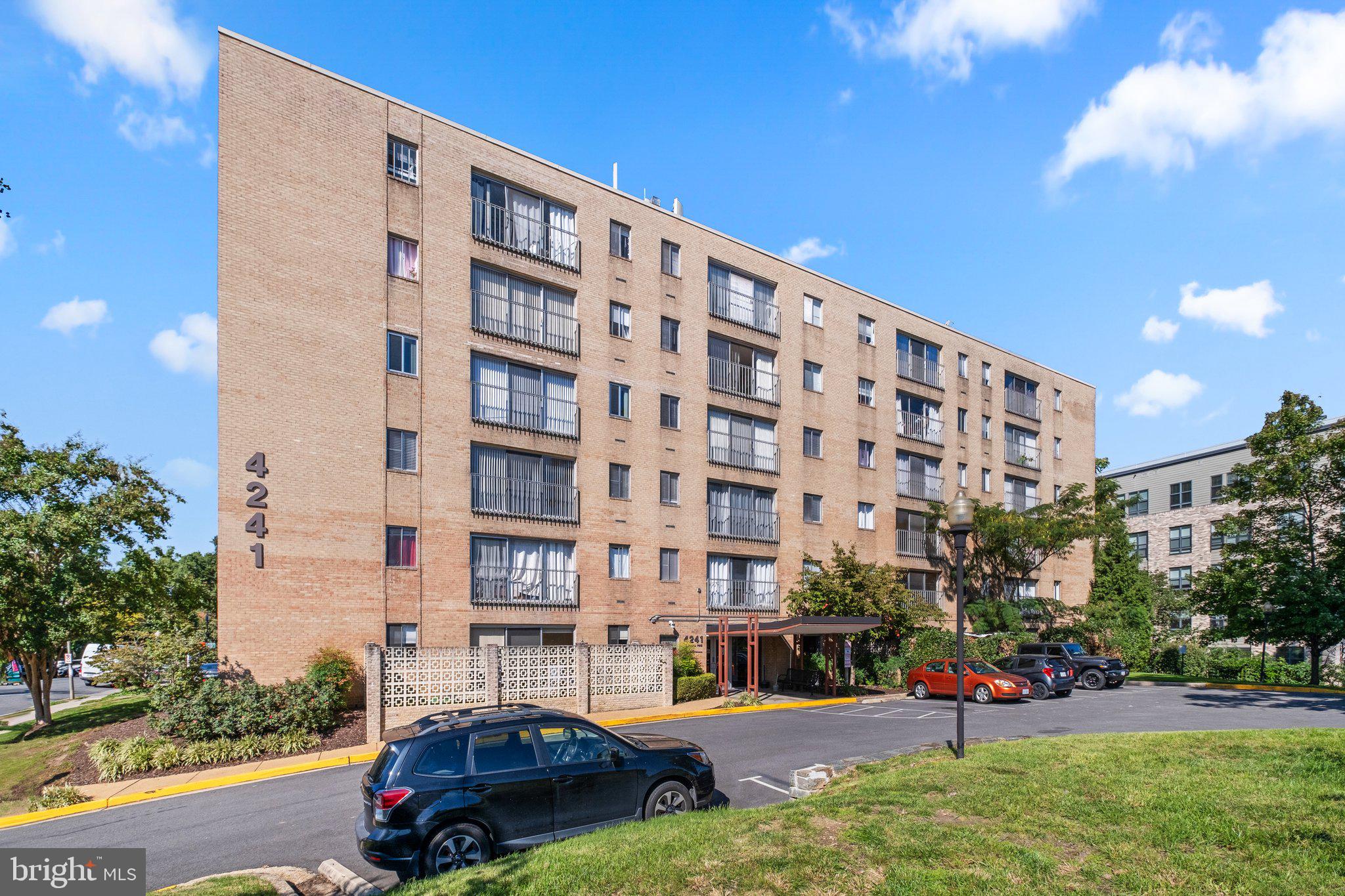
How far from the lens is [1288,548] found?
31203 millimetres

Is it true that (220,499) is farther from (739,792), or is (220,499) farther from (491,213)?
(739,792)

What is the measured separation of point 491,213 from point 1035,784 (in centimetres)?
2396

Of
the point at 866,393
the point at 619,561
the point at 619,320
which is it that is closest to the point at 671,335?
the point at 619,320

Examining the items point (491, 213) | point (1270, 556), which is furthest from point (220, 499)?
point (1270, 556)

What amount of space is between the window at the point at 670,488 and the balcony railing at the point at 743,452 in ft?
5.69

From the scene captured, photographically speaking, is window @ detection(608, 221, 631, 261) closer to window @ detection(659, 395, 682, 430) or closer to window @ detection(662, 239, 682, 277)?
window @ detection(662, 239, 682, 277)

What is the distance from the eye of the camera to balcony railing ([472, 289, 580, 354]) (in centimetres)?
2734

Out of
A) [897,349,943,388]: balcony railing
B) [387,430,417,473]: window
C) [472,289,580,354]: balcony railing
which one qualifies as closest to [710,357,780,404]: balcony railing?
[472,289,580,354]: balcony railing

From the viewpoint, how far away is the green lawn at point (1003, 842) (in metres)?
7.01

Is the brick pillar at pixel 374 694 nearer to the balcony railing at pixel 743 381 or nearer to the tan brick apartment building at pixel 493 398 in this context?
the tan brick apartment building at pixel 493 398

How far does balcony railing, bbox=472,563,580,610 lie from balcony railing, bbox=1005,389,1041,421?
29.5 meters

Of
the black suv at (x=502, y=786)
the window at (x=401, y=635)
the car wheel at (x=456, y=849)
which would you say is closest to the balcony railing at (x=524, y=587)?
the window at (x=401, y=635)

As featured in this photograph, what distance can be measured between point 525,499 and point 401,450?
4.41 meters

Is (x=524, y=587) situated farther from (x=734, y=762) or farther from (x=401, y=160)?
(x=401, y=160)
